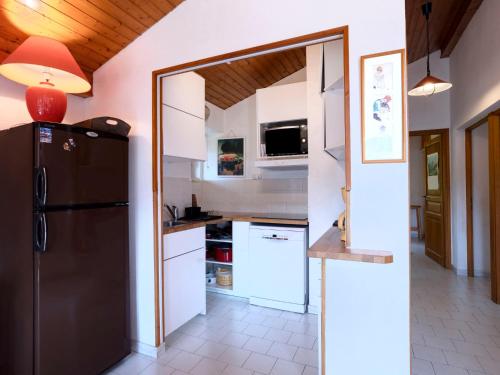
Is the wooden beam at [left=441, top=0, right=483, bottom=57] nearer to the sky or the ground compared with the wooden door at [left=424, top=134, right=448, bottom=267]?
nearer to the sky

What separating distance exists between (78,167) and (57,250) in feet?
1.61

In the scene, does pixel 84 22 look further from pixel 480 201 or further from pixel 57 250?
pixel 480 201

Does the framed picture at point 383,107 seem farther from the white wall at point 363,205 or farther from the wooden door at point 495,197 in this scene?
the wooden door at point 495,197

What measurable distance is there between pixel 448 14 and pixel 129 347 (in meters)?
4.81

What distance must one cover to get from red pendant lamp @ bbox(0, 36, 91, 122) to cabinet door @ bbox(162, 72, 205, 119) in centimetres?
65

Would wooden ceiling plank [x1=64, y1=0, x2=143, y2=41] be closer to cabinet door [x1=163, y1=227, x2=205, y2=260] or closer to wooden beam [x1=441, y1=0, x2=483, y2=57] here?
cabinet door [x1=163, y1=227, x2=205, y2=260]

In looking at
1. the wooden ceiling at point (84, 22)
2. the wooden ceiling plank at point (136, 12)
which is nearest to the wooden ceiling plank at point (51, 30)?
the wooden ceiling at point (84, 22)

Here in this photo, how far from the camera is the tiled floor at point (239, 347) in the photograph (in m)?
1.88

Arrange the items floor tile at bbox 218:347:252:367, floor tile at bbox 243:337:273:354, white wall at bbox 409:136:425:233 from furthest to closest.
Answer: white wall at bbox 409:136:425:233 < floor tile at bbox 243:337:273:354 < floor tile at bbox 218:347:252:367

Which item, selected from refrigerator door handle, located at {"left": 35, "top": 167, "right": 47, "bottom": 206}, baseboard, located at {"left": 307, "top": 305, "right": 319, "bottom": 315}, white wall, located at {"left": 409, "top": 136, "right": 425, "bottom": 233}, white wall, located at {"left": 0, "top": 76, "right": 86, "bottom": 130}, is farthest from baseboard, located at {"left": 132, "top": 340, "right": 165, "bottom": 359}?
white wall, located at {"left": 409, "top": 136, "right": 425, "bottom": 233}

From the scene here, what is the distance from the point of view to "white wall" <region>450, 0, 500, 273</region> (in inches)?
109

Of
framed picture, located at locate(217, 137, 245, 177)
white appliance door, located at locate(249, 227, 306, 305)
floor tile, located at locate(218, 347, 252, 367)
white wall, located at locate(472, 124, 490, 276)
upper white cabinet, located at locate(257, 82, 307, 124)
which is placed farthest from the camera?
framed picture, located at locate(217, 137, 245, 177)

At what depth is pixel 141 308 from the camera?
6.91ft

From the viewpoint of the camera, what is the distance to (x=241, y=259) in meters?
3.01
